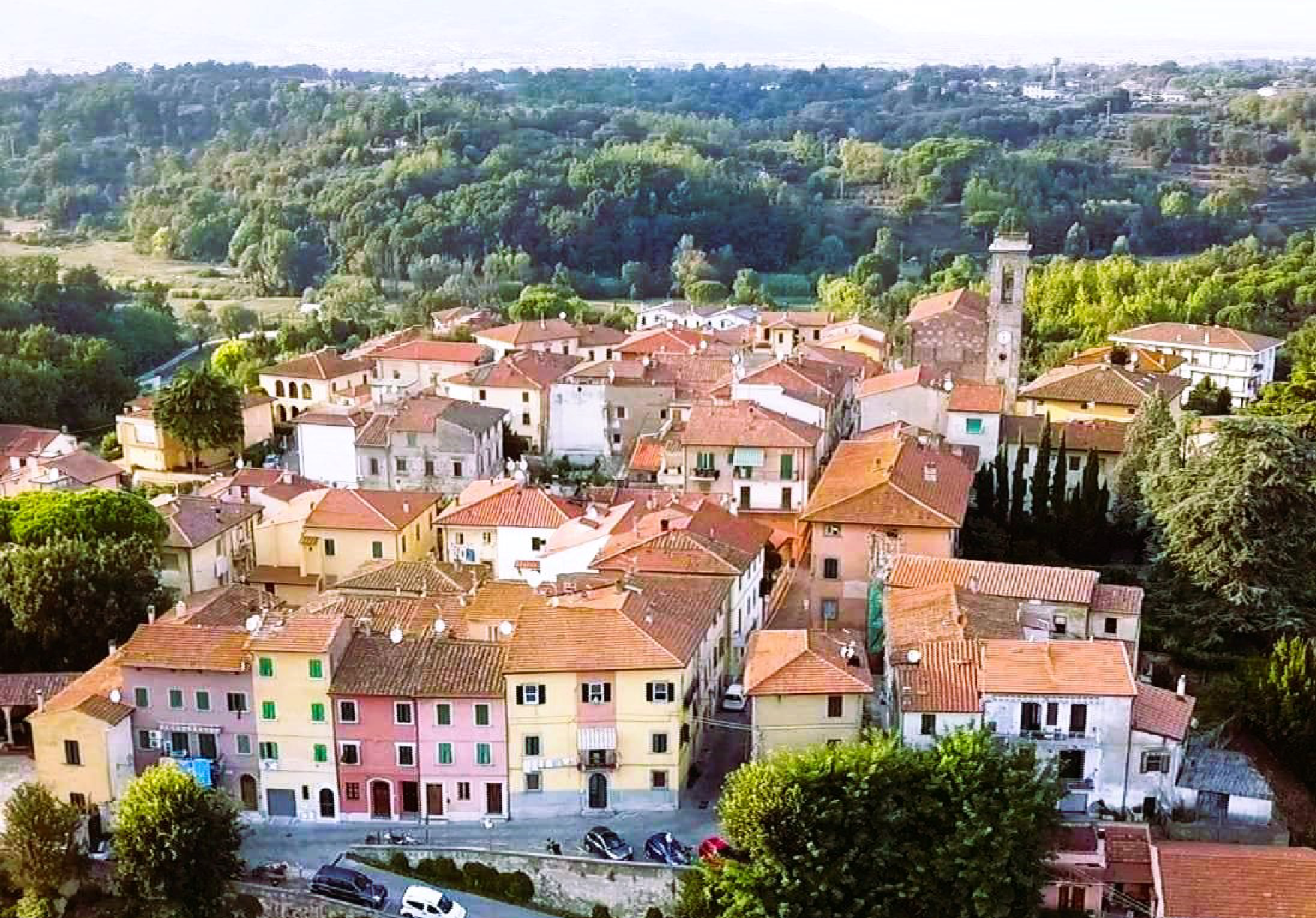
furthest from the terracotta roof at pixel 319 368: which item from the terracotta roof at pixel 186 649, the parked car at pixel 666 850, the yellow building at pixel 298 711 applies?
the parked car at pixel 666 850

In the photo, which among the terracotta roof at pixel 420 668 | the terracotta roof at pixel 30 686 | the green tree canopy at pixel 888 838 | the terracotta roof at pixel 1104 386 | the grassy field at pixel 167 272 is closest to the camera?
the green tree canopy at pixel 888 838

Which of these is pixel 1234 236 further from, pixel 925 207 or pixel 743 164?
pixel 743 164

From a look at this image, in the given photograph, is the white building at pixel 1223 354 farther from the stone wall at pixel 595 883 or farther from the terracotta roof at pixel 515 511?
the stone wall at pixel 595 883

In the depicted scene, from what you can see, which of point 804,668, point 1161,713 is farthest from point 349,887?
point 1161,713

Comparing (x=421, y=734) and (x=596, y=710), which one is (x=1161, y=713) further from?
(x=421, y=734)

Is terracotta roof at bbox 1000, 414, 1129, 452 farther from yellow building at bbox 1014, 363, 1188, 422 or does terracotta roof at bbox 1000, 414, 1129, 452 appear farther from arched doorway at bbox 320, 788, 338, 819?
arched doorway at bbox 320, 788, 338, 819

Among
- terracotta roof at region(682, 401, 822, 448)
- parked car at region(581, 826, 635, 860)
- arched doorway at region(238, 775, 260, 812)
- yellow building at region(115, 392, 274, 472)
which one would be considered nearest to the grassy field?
yellow building at region(115, 392, 274, 472)
